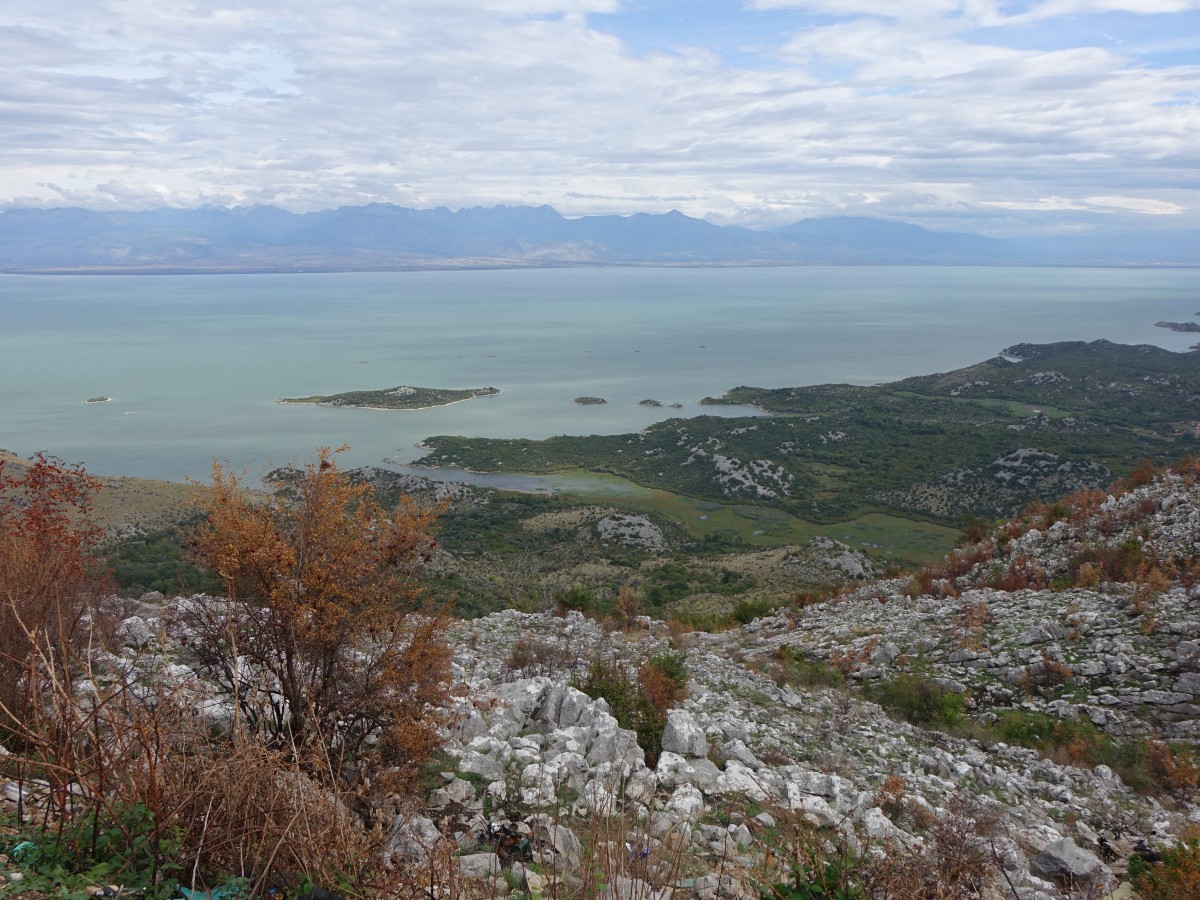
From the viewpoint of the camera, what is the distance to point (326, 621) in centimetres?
600

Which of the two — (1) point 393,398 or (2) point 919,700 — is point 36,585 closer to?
(2) point 919,700

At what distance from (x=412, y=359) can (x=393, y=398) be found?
28945 millimetres

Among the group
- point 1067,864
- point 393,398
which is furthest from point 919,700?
point 393,398

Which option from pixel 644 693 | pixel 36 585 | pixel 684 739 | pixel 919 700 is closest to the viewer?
pixel 36 585

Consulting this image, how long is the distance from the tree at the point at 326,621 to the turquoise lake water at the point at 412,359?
31.0m

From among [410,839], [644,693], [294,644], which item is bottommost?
[644,693]

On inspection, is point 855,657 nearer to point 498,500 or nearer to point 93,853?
point 93,853

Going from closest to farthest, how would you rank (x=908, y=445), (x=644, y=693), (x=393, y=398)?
(x=644, y=693) → (x=908, y=445) → (x=393, y=398)

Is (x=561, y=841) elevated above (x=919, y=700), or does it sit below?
above

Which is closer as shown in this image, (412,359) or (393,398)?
(393,398)

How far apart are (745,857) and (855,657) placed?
722cm

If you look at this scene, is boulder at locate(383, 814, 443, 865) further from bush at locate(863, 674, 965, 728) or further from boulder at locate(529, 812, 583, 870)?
bush at locate(863, 674, 965, 728)

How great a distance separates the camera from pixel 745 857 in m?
5.19

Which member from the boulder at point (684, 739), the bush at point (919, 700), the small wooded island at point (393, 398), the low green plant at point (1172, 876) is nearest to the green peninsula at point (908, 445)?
the small wooded island at point (393, 398)
